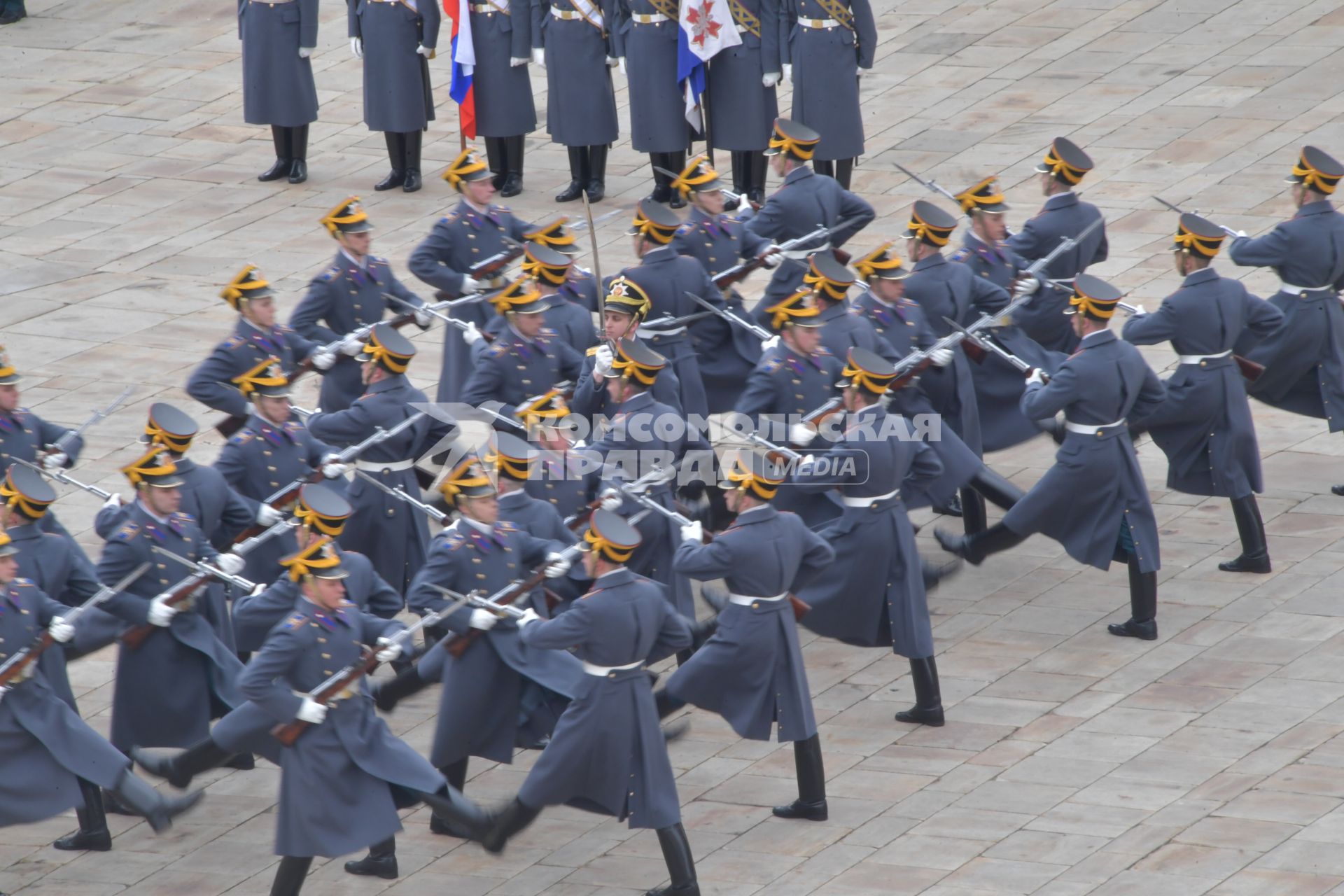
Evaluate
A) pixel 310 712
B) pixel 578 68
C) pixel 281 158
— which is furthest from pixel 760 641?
pixel 281 158

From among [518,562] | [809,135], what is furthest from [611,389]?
[809,135]

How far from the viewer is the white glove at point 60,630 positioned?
25.4 ft

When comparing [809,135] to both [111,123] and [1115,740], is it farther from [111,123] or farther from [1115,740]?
[111,123]

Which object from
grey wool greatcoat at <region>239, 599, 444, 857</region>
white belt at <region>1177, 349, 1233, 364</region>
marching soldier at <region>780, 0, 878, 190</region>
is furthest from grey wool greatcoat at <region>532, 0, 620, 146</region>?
grey wool greatcoat at <region>239, 599, 444, 857</region>

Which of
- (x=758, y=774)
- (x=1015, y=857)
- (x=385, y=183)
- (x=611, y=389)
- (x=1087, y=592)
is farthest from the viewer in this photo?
(x=385, y=183)

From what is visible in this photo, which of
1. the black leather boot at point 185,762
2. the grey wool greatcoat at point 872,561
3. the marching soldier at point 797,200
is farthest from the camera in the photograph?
the marching soldier at point 797,200

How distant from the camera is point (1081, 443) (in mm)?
9664

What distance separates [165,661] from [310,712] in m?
1.17

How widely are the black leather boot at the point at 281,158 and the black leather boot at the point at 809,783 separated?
9013mm

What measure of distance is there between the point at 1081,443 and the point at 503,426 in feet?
8.47

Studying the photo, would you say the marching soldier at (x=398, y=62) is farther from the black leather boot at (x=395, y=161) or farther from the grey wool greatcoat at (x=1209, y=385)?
the grey wool greatcoat at (x=1209, y=385)

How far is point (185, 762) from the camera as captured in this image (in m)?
8.20

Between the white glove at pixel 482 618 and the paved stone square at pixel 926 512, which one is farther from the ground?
the white glove at pixel 482 618

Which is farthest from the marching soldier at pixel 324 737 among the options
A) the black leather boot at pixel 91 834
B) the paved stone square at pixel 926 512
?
the black leather boot at pixel 91 834
